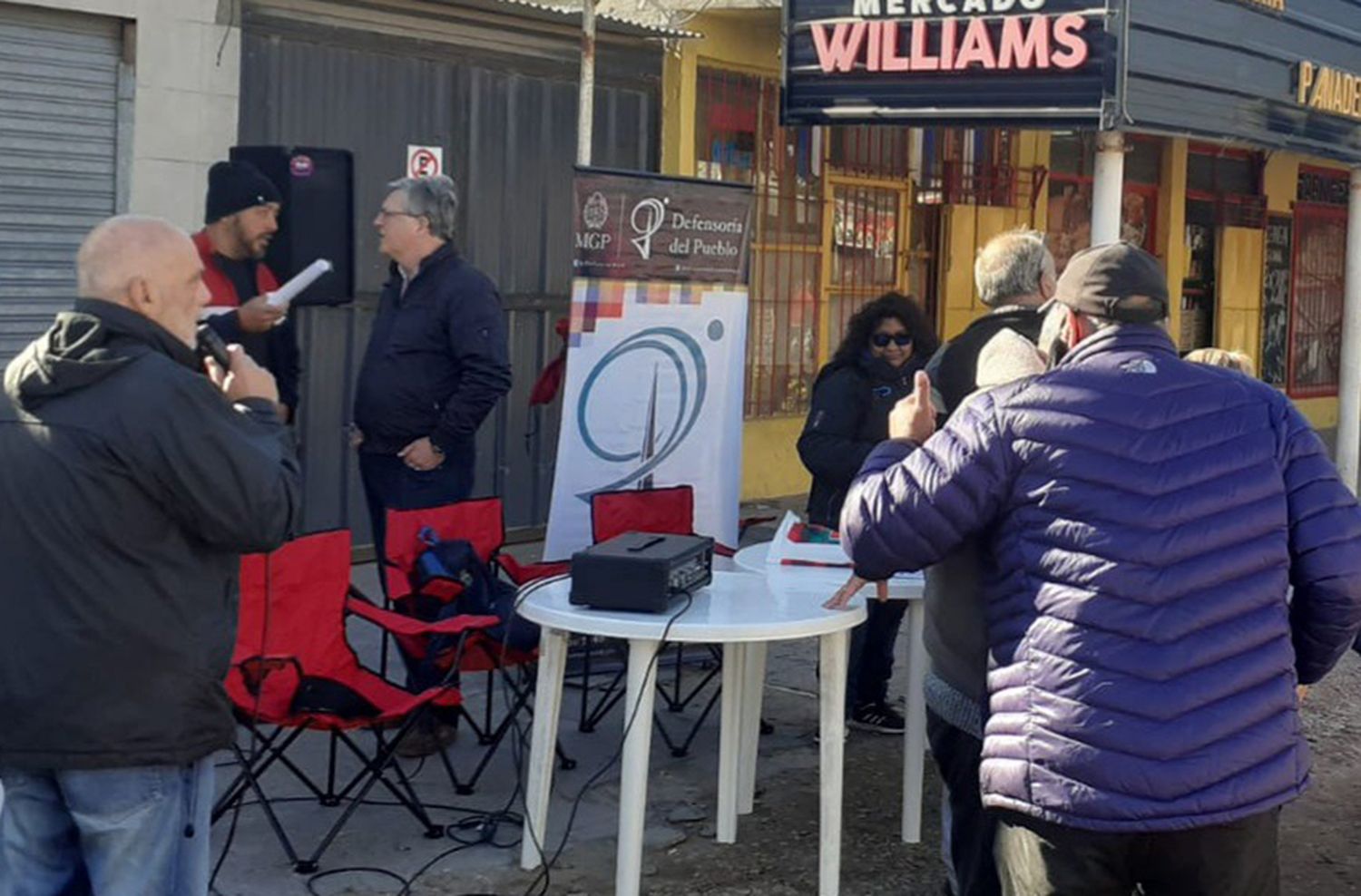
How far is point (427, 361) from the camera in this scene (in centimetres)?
633

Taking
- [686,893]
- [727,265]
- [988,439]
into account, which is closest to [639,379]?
[727,265]

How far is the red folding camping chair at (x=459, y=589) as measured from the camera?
564 cm

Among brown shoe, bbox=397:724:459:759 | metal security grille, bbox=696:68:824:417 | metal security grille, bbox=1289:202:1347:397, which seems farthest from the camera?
metal security grille, bbox=1289:202:1347:397

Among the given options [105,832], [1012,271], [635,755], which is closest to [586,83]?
[1012,271]

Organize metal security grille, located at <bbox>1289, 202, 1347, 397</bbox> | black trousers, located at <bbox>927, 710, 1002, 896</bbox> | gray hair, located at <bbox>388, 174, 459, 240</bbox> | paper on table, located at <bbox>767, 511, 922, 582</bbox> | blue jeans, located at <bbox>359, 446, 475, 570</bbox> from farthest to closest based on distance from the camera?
1. metal security grille, located at <bbox>1289, 202, 1347, 397</bbox>
2. blue jeans, located at <bbox>359, 446, 475, 570</bbox>
3. gray hair, located at <bbox>388, 174, 459, 240</bbox>
4. paper on table, located at <bbox>767, 511, 922, 582</bbox>
5. black trousers, located at <bbox>927, 710, 1002, 896</bbox>

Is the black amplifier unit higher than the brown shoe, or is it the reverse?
the black amplifier unit

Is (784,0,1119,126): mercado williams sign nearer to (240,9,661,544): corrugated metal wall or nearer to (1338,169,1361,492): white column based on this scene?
(240,9,661,544): corrugated metal wall

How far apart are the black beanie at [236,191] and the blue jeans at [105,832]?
10.3ft

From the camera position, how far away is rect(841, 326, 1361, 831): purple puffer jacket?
3047 millimetres

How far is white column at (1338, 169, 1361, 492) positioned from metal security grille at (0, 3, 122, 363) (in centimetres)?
829

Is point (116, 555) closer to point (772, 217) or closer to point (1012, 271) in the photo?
point (1012, 271)

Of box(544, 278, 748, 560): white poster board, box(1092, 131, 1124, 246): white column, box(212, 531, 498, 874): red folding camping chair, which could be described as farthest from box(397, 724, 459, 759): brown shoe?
box(1092, 131, 1124, 246): white column

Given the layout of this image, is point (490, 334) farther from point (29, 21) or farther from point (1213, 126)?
point (1213, 126)

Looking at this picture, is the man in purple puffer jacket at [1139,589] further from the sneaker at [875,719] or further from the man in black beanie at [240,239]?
the man in black beanie at [240,239]
